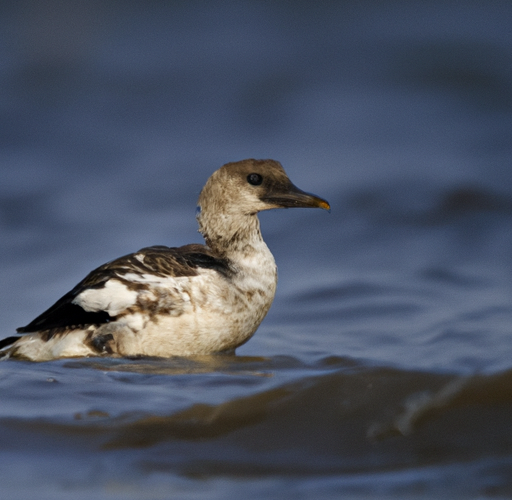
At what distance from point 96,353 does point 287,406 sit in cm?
160

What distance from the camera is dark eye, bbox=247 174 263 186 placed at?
6.45 m

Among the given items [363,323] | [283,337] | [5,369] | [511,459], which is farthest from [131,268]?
[511,459]

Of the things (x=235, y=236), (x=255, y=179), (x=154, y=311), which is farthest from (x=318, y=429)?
(x=255, y=179)

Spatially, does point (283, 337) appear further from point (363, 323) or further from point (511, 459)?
point (511, 459)

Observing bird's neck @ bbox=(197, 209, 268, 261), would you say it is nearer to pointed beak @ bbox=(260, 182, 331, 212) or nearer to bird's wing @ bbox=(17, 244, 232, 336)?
pointed beak @ bbox=(260, 182, 331, 212)

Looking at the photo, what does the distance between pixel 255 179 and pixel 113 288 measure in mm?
1282

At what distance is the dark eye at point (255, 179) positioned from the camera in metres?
6.45

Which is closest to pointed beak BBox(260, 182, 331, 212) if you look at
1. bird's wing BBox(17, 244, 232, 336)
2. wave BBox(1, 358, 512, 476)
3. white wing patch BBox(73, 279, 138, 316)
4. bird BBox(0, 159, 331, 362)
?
bird BBox(0, 159, 331, 362)

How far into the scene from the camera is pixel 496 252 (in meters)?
8.95

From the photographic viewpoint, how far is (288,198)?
251 inches

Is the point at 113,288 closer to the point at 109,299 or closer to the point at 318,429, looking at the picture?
the point at 109,299

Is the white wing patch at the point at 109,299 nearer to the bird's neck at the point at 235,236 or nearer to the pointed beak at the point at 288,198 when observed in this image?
the bird's neck at the point at 235,236

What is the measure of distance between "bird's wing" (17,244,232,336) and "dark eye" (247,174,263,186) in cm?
70

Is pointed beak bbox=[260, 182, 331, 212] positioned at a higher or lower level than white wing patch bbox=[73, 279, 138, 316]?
higher
